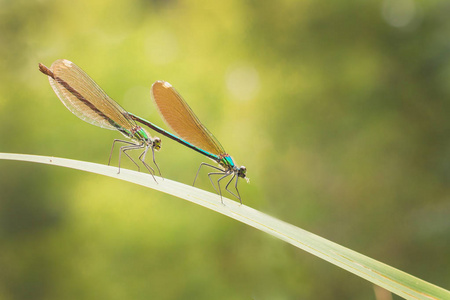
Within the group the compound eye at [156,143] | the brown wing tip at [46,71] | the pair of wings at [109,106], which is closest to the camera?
the brown wing tip at [46,71]

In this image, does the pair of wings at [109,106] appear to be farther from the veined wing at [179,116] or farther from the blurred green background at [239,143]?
the blurred green background at [239,143]

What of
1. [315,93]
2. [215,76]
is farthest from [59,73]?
[315,93]

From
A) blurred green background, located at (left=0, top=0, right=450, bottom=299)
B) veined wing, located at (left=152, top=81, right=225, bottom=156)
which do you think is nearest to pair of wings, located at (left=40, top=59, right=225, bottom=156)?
veined wing, located at (left=152, top=81, right=225, bottom=156)

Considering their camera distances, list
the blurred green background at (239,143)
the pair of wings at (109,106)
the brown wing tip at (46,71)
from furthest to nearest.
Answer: the blurred green background at (239,143) → the pair of wings at (109,106) → the brown wing tip at (46,71)

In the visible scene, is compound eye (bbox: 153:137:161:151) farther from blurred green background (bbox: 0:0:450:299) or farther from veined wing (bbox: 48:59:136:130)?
blurred green background (bbox: 0:0:450:299)

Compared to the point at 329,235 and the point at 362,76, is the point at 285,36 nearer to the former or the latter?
the point at 362,76

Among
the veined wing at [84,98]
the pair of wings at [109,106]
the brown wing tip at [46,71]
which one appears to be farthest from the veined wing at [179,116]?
the brown wing tip at [46,71]

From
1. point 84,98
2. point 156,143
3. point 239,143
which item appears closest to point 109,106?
point 84,98
